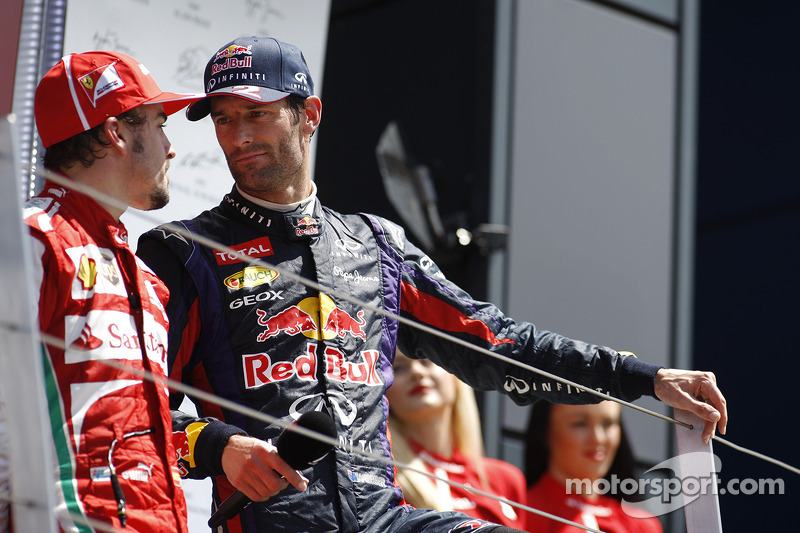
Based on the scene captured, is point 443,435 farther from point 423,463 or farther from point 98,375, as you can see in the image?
point 98,375

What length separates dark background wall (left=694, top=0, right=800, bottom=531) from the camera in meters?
7.14

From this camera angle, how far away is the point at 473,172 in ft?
19.1

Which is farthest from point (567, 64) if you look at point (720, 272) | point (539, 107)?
point (720, 272)

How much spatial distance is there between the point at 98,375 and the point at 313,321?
621 millimetres

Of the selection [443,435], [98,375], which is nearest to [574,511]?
[443,435]

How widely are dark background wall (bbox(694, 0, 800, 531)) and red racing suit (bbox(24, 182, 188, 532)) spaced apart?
5402 millimetres

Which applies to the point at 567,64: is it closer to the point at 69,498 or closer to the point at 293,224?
the point at 293,224

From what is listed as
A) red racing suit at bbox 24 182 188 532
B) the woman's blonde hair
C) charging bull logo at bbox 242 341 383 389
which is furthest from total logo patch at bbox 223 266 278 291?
the woman's blonde hair

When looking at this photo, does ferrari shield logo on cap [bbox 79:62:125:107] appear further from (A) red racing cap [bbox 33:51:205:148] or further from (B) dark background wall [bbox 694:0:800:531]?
(B) dark background wall [bbox 694:0:800:531]

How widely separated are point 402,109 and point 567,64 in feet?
2.96

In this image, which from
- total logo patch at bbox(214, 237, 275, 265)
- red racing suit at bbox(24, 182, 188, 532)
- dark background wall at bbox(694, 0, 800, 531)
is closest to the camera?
red racing suit at bbox(24, 182, 188, 532)

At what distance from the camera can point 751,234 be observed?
7535 mm

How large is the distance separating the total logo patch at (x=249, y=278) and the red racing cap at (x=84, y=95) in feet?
1.33

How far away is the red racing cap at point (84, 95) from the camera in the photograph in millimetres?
2211
